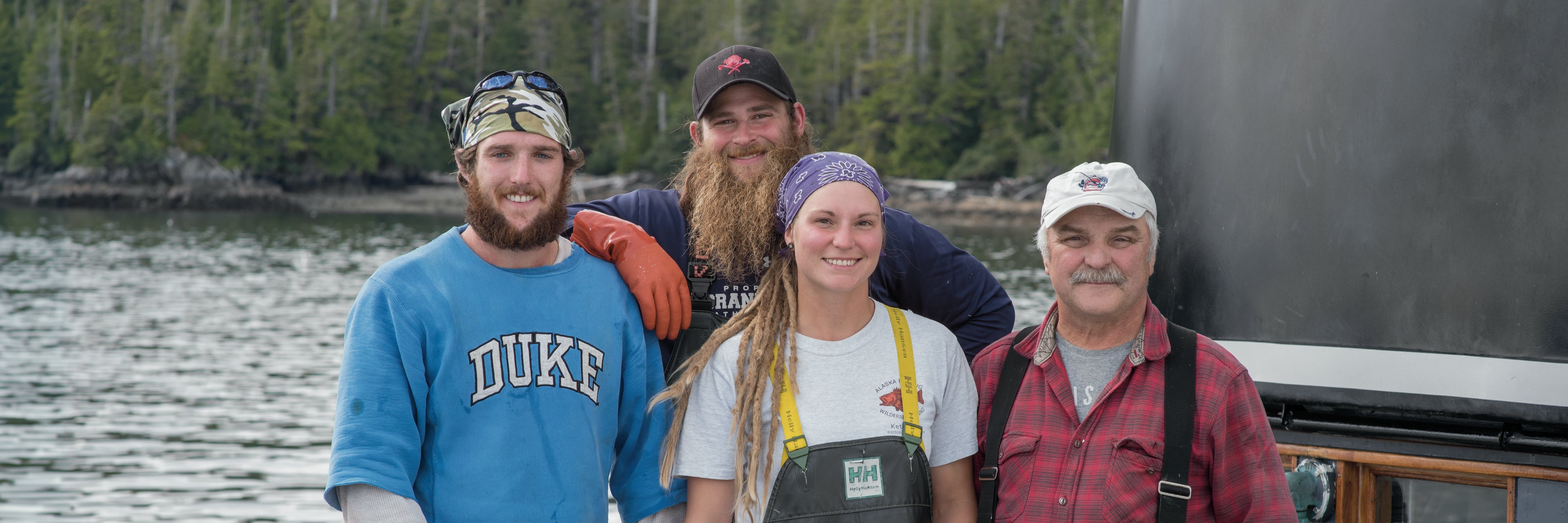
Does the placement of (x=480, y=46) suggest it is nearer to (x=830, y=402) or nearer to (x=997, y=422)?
(x=830, y=402)

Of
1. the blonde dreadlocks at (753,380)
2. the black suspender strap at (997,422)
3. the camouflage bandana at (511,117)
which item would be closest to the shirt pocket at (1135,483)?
the black suspender strap at (997,422)

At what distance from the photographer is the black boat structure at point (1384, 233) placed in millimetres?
3217

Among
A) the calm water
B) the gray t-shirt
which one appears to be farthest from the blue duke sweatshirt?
the calm water

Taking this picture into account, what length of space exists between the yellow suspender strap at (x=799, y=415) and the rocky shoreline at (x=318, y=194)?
66.1 metres

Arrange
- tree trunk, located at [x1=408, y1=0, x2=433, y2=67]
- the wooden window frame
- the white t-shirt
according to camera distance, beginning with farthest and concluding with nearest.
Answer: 1. tree trunk, located at [x1=408, y1=0, x2=433, y2=67]
2. the wooden window frame
3. the white t-shirt

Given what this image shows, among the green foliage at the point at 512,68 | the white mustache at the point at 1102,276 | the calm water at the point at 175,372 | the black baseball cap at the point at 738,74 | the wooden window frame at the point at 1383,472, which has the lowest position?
the calm water at the point at 175,372

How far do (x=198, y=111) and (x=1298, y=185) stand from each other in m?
93.0

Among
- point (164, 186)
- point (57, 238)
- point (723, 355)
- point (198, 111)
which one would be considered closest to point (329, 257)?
point (57, 238)

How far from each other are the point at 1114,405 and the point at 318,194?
90.5m

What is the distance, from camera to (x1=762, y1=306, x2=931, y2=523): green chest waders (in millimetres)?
2963

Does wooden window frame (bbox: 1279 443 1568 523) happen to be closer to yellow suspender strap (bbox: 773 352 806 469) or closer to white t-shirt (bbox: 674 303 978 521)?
white t-shirt (bbox: 674 303 978 521)

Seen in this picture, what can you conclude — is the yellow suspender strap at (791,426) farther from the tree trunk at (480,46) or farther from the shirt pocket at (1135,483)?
the tree trunk at (480,46)

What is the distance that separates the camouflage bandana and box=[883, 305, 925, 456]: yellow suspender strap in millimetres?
952

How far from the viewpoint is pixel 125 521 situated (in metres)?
13.3
